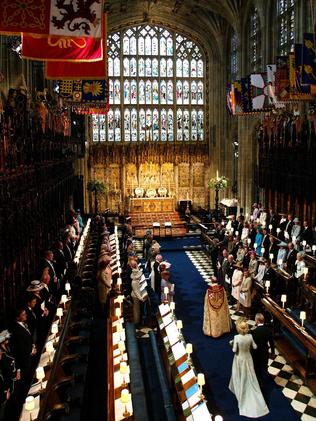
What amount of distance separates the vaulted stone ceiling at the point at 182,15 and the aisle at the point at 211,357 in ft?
57.9

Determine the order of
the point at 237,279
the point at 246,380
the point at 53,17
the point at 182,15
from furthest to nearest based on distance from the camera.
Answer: the point at 182,15 → the point at 237,279 → the point at 246,380 → the point at 53,17

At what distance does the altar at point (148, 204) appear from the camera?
28516mm

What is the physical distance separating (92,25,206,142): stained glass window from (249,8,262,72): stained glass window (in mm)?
6539

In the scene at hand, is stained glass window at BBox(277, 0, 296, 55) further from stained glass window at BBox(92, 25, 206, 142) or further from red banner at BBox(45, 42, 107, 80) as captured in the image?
red banner at BBox(45, 42, 107, 80)

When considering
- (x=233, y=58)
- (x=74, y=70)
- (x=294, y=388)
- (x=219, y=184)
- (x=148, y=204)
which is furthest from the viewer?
(x=148, y=204)

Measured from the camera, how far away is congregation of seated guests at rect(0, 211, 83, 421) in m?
6.02

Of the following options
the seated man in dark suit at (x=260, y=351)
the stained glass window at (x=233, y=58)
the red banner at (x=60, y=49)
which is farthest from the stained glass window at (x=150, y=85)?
the seated man in dark suit at (x=260, y=351)

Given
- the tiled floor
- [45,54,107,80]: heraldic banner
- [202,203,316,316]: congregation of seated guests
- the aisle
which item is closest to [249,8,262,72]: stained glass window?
[202,203,316,316]: congregation of seated guests

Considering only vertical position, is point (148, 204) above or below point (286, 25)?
below

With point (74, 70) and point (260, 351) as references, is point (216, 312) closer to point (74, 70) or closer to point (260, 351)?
point (260, 351)

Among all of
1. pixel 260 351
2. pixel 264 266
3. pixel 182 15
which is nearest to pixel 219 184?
pixel 182 15

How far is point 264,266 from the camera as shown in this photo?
12.0m

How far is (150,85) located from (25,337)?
25.8 meters

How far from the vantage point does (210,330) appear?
10.6 metres
